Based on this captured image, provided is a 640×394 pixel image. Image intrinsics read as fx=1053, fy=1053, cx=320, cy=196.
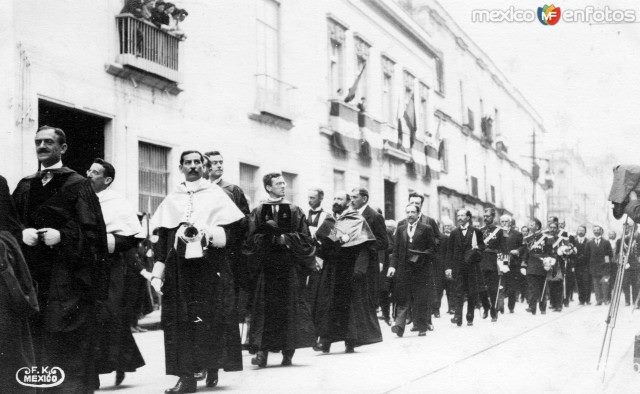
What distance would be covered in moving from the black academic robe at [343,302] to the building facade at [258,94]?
14.8 feet

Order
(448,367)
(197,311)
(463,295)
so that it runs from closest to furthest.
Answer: (197,311), (448,367), (463,295)

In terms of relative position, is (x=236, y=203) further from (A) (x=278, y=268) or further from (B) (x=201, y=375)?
(B) (x=201, y=375)

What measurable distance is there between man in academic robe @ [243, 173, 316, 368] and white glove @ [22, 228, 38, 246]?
13.6ft

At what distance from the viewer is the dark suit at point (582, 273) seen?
76.7ft

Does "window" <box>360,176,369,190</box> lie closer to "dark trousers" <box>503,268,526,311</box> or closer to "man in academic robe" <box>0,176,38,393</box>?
"dark trousers" <box>503,268,526,311</box>

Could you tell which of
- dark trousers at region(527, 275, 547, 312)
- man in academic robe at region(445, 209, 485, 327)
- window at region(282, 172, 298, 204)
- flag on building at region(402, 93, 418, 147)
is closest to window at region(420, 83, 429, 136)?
flag on building at region(402, 93, 418, 147)

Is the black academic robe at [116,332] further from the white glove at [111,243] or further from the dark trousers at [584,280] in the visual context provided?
the dark trousers at [584,280]

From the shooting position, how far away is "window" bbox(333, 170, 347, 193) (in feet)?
86.7

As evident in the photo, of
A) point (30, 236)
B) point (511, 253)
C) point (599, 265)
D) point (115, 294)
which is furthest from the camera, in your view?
point (599, 265)

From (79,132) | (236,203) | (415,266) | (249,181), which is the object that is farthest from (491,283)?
(236,203)

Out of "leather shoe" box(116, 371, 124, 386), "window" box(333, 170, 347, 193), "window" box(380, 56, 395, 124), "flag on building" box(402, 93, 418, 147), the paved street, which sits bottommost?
A: the paved street

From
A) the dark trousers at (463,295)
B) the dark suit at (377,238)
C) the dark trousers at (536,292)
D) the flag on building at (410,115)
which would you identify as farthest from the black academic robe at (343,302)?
the flag on building at (410,115)

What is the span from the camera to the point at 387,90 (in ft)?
103

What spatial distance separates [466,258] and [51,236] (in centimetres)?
1141
